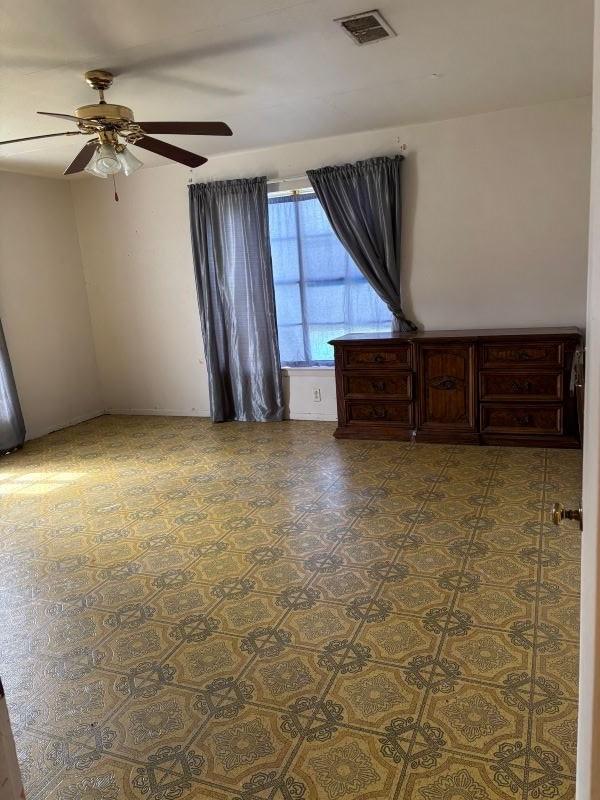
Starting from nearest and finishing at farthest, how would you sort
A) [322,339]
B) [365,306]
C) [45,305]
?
[365,306]
[322,339]
[45,305]

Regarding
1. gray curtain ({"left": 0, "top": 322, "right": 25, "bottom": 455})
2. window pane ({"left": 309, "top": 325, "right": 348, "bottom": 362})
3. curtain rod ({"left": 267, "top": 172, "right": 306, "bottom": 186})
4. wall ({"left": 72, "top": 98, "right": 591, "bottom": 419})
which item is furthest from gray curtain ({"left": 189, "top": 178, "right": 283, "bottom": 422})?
gray curtain ({"left": 0, "top": 322, "right": 25, "bottom": 455})

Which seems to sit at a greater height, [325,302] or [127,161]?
[127,161]

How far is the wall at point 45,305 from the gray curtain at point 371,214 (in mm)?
2670

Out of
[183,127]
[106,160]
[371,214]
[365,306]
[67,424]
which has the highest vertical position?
[183,127]

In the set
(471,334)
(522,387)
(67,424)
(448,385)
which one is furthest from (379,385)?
(67,424)

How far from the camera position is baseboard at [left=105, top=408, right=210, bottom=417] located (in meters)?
5.80

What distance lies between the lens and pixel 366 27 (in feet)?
8.36

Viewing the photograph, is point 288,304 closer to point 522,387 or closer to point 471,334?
point 471,334

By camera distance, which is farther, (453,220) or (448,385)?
(453,220)

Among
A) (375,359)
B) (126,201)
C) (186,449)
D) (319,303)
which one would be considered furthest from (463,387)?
(126,201)

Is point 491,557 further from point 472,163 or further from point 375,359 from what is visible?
point 472,163

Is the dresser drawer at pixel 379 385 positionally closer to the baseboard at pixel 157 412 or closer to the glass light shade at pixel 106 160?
the baseboard at pixel 157 412

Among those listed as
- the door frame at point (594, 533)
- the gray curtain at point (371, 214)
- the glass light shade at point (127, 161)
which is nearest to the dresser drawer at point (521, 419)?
the gray curtain at point (371, 214)

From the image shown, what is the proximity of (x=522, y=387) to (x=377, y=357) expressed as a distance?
3.57 ft
